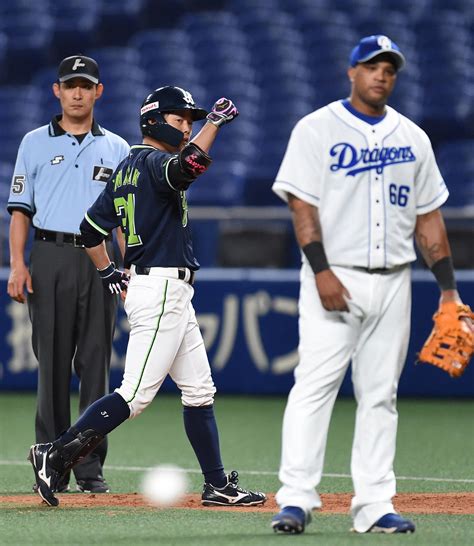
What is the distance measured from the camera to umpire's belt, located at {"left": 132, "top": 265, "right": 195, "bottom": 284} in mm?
5117

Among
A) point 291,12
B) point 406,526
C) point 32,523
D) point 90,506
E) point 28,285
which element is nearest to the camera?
point 406,526

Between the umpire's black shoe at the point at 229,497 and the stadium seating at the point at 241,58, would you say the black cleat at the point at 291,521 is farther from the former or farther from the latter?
the stadium seating at the point at 241,58

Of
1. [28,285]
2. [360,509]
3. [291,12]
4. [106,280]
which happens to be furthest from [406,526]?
[291,12]

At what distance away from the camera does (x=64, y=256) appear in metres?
5.92

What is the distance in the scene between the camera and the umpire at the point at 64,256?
19.4 ft

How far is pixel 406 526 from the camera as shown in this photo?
429cm

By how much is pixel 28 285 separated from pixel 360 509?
2.28m

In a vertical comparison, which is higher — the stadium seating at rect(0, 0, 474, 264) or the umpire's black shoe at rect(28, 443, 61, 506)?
the stadium seating at rect(0, 0, 474, 264)

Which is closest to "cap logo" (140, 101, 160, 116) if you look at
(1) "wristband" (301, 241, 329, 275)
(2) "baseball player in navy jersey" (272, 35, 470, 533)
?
(2) "baseball player in navy jersey" (272, 35, 470, 533)

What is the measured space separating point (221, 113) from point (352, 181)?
34.4 inches

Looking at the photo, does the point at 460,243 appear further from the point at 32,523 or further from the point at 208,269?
the point at 32,523

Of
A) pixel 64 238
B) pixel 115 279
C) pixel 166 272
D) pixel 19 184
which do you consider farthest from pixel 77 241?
pixel 166 272

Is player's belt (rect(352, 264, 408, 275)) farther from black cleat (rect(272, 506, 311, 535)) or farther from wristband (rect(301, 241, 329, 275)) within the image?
black cleat (rect(272, 506, 311, 535))

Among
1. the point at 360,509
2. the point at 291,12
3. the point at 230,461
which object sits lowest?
the point at 230,461
